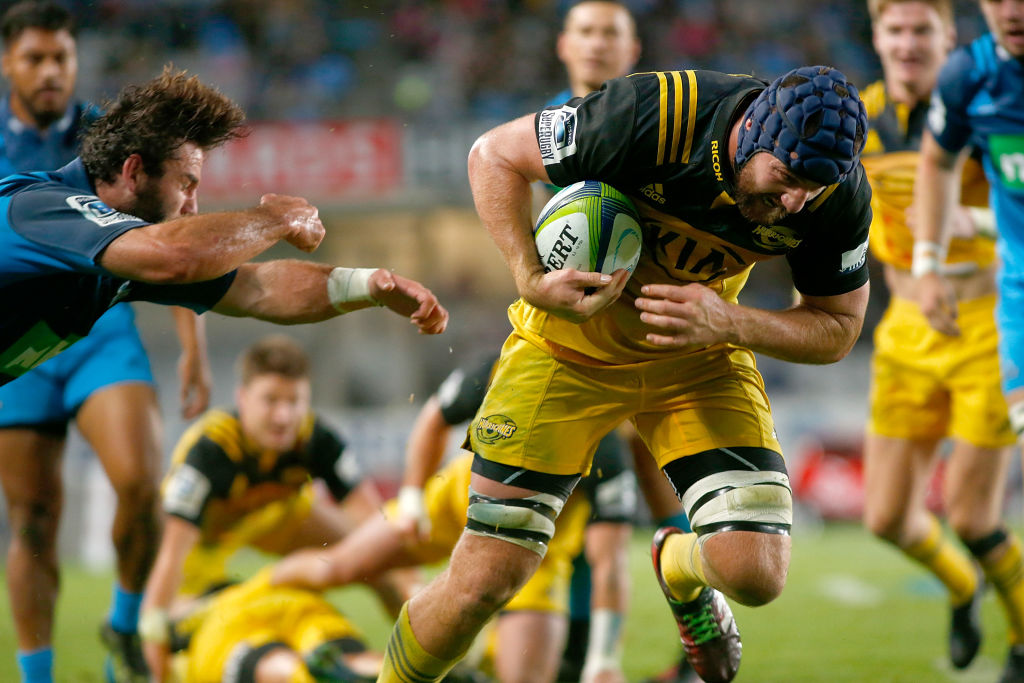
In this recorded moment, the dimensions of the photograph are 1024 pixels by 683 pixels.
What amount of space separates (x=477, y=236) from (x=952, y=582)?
1595 cm

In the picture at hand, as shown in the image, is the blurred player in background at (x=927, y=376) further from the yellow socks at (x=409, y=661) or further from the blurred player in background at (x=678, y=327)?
the yellow socks at (x=409, y=661)

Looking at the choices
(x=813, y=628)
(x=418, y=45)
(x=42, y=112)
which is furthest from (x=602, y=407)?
(x=418, y=45)

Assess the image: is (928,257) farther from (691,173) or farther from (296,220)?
(296,220)

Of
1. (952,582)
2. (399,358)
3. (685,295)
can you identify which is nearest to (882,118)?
(952,582)

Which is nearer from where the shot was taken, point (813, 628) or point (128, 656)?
point (128, 656)

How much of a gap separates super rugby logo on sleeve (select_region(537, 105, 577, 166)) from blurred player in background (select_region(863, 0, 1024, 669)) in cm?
264

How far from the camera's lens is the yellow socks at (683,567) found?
3.48 meters

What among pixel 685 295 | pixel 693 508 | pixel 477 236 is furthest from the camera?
pixel 477 236

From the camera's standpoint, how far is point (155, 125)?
10.8ft

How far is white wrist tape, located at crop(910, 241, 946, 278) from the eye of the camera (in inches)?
182

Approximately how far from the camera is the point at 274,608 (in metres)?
4.85

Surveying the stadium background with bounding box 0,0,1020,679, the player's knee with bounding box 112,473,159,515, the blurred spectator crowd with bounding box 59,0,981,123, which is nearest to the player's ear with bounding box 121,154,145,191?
the player's knee with bounding box 112,473,159,515

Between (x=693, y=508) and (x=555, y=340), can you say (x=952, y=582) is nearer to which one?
(x=693, y=508)

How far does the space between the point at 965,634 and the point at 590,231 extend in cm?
325
